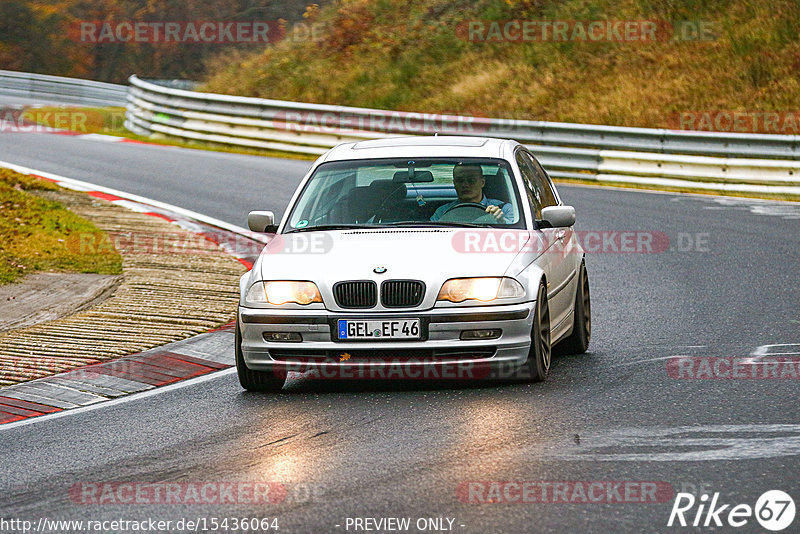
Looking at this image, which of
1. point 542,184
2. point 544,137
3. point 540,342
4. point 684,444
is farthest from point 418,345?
point 544,137

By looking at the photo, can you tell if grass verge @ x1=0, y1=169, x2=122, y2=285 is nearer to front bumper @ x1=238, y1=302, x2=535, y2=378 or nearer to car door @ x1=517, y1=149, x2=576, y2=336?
car door @ x1=517, y1=149, x2=576, y2=336

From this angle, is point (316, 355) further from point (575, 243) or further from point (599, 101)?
point (599, 101)

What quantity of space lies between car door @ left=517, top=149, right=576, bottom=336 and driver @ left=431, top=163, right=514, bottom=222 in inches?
12.6

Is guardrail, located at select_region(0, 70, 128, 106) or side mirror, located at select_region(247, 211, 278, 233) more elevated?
side mirror, located at select_region(247, 211, 278, 233)

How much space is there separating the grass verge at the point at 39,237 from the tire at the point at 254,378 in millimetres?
4871

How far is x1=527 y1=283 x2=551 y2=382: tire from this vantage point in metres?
8.07

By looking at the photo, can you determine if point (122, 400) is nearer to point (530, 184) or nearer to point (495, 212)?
point (495, 212)

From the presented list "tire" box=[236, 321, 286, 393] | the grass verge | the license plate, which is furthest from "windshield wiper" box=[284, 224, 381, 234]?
the grass verge

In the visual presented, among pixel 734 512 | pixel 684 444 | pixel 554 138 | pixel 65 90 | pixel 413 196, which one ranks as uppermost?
pixel 413 196

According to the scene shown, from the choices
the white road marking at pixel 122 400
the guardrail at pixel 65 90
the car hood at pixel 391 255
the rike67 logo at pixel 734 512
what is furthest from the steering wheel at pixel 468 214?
the guardrail at pixel 65 90

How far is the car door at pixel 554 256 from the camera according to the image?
8.71 m

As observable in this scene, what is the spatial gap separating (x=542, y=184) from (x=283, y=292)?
2.78 m

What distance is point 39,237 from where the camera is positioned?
1463 centimetres

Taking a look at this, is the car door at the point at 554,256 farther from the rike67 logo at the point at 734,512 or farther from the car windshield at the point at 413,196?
the rike67 logo at the point at 734,512
